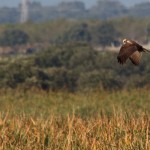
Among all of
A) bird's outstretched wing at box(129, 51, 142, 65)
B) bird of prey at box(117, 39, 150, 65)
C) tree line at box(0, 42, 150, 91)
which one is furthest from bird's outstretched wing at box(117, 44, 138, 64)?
tree line at box(0, 42, 150, 91)

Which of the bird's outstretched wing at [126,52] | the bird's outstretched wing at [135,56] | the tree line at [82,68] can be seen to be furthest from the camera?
the tree line at [82,68]

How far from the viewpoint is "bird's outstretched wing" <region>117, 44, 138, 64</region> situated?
7.23 m

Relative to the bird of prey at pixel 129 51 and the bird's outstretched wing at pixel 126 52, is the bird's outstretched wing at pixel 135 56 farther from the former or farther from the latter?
the bird's outstretched wing at pixel 126 52

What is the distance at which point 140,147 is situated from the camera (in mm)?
8547

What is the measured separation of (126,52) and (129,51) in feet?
0.17

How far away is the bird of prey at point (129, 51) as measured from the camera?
7246 mm

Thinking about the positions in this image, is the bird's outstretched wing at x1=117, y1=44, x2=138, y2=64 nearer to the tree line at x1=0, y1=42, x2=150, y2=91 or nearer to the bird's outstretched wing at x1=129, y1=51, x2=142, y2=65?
the bird's outstretched wing at x1=129, y1=51, x2=142, y2=65

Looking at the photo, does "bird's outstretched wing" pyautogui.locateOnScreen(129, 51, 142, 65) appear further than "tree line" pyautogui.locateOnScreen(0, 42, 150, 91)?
No

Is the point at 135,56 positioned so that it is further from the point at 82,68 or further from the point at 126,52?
the point at 82,68

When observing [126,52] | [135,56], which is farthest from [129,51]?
[135,56]

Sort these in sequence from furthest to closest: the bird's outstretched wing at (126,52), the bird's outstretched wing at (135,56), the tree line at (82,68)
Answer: the tree line at (82,68)
the bird's outstretched wing at (135,56)
the bird's outstretched wing at (126,52)

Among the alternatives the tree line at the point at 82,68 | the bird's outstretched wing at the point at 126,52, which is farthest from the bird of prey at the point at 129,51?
the tree line at the point at 82,68

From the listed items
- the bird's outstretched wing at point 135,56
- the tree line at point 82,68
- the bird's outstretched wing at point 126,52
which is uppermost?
the bird's outstretched wing at point 126,52

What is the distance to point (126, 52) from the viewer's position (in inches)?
288
